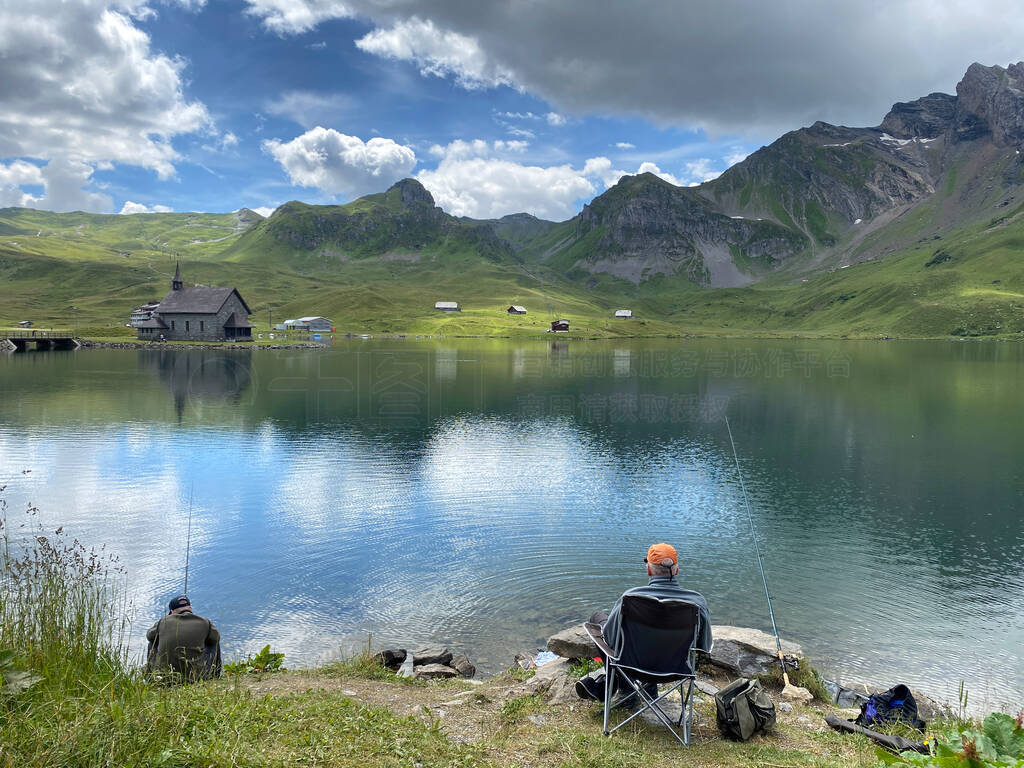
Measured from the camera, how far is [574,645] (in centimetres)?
1368

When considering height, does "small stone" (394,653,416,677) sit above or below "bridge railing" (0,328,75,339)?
below

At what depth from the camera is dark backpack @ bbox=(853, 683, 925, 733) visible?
10.3m

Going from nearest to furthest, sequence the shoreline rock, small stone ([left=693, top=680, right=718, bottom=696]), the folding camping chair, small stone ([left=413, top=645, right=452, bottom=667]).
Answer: the folding camping chair, small stone ([left=693, top=680, right=718, bottom=696]), small stone ([left=413, top=645, right=452, bottom=667]), the shoreline rock

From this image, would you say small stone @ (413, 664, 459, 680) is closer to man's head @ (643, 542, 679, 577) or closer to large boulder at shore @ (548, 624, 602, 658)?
large boulder at shore @ (548, 624, 602, 658)

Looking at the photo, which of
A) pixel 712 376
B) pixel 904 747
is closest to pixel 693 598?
pixel 904 747

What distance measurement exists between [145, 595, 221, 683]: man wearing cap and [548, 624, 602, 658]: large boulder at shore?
22.9ft

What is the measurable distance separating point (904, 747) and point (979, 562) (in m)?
19.7

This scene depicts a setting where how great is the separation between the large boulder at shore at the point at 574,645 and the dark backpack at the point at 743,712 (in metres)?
3.77

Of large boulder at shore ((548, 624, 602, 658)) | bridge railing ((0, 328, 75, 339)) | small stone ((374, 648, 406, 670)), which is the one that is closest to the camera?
large boulder at shore ((548, 624, 602, 658))

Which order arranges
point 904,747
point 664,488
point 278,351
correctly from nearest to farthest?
point 904,747 → point 664,488 → point 278,351

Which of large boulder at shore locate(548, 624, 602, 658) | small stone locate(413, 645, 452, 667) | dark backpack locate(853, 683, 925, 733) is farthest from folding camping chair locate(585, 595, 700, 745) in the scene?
small stone locate(413, 645, 452, 667)

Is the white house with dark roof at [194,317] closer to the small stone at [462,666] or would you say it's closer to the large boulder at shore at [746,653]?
the small stone at [462,666]

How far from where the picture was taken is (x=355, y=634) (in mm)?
17641

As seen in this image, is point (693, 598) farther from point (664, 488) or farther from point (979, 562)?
point (664, 488)
